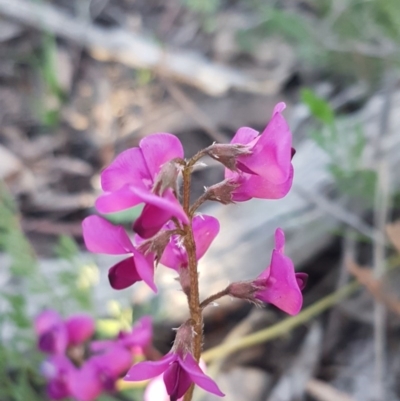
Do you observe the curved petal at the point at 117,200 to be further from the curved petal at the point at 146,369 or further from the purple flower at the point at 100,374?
the purple flower at the point at 100,374

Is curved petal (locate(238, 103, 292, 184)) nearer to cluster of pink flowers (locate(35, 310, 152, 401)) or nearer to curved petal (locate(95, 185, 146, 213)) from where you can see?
curved petal (locate(95, 185, 146, 213))

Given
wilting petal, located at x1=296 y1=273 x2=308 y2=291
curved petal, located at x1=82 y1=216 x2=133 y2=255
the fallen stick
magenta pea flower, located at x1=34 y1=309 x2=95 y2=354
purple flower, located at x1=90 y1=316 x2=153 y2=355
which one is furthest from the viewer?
the fallen stick

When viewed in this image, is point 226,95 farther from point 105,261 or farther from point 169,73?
point 105,261

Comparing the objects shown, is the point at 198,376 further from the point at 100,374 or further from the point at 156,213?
the point at 100,374

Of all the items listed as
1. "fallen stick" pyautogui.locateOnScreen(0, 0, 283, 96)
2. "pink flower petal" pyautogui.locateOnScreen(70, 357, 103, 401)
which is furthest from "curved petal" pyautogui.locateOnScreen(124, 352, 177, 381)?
"fallen stick" pyautogui.locateOnScreen(0, 0, 283, 96)

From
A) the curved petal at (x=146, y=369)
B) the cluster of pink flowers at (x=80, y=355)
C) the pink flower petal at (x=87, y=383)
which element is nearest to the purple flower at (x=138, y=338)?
the cluster of pink flowers at (x=80, y=355)

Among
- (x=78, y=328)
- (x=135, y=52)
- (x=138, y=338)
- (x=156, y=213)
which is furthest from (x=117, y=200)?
(x=135, y=52)
